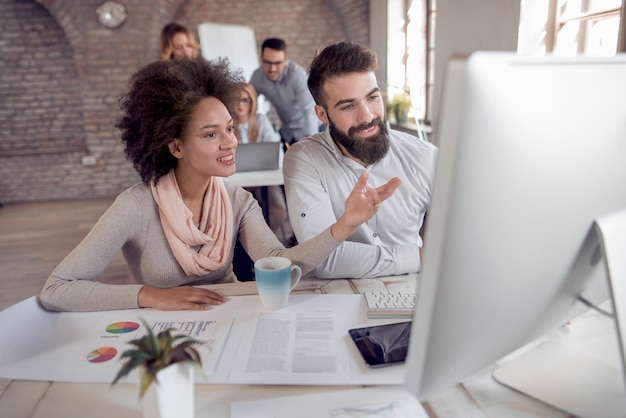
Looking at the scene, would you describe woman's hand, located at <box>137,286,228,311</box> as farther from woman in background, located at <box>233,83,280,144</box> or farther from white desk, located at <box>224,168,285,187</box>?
woman in background, located at <box>233,83,280,144</box>

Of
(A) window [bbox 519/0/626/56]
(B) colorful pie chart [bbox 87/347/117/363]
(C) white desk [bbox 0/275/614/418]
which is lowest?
(C) white desk [bbox 0/275/614/418]

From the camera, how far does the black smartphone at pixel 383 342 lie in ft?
2.50

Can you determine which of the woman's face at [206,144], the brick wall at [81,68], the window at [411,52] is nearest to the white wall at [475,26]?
the window at [411,52]

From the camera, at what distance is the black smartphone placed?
2.50ft

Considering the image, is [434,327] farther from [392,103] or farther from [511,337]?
[392,103]

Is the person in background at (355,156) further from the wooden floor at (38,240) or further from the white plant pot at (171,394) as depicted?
the wooden floor at (38,240)

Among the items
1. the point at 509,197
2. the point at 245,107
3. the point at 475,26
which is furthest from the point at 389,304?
the point at 475,26

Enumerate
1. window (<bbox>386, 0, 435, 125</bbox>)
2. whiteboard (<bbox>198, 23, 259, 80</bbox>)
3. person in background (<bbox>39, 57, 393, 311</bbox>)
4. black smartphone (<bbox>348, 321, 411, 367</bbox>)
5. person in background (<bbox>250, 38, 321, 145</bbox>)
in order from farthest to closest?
window (<bbox>386, 0, 435, 125</bbox>)
whiteboard (<bbox>198, 23, 259, 80</bbox>)
person in background (<bbox>250, 38, 321, 145</bbox>)
person in background (<bbox>39, 57, 393, 311</bbox>)
black smartphone (<bbox>348, 321, 411, 367</bbox>)

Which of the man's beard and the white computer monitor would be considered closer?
the white computer monitor

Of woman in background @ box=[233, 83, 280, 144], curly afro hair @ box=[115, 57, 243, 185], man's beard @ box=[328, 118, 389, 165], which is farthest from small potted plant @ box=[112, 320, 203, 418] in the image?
woman in background @ box=[233, 83, 280, 144]

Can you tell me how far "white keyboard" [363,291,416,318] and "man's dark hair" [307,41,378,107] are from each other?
0.79 meters

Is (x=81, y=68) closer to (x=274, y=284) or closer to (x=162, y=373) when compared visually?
(x=274, y=284)

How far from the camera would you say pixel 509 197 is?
1.47 ft

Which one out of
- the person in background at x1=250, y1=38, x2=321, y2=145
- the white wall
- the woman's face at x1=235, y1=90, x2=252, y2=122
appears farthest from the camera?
the person in background at x1=250, y1=38, x2=321, y2=145
